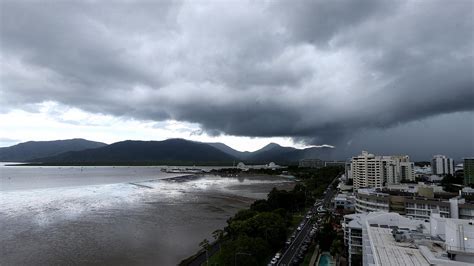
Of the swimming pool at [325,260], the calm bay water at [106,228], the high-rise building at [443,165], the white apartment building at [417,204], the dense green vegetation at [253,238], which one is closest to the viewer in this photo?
the dense green vegetation at [253,238]

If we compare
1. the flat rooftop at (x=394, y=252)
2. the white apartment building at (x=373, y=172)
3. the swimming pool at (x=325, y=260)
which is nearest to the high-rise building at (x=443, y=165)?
the white apartment building at (x=373, y=172)

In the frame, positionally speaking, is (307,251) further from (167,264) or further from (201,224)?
(201,224)

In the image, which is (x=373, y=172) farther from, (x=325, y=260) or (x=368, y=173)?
(x=325, y=260)

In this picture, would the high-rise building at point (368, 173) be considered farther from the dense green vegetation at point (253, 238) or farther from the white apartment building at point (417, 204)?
the dense green vegetation at point (253, 238)

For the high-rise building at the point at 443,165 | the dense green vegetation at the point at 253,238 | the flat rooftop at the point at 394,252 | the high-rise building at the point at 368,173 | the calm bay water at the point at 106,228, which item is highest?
the high-rise building at the point at 443,165

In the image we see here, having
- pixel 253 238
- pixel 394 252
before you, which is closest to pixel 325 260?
pixel 253 238

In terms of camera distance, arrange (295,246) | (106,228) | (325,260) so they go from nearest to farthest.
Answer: (325,260)
(295,246)
(106,228)

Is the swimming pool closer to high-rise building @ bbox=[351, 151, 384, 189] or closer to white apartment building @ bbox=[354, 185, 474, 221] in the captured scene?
white apartment building @ bbox=[354, 185, 474, 221]

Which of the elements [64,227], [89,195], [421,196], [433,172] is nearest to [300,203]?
[421,196]

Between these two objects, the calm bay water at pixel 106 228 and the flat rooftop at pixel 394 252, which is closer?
the flat rooftop at pixel 394 252

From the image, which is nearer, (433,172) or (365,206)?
(365,206)

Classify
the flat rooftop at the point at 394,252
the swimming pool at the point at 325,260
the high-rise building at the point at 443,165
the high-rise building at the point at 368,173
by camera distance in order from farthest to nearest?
1. the high-rise building at the point at 443,165
2. the high-rise building at the point at 368,173
3. the swimming pool at the point at 325,260
4. the flat rooftop at the point at 394,252
